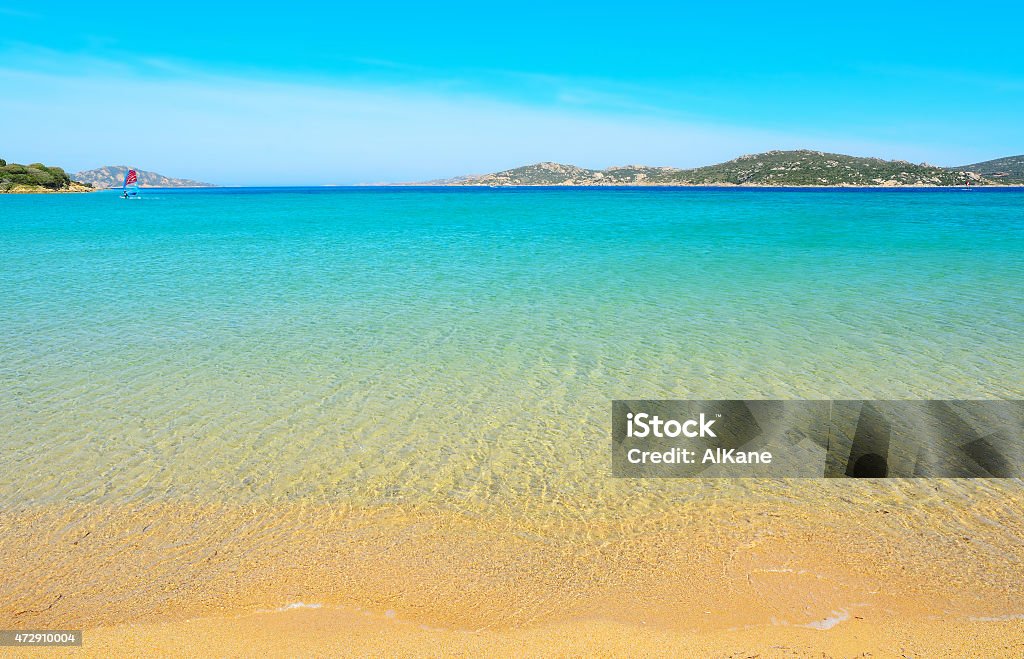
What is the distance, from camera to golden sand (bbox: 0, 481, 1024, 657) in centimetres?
430

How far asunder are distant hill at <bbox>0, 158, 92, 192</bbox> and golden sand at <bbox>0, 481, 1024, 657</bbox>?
A: 166 m

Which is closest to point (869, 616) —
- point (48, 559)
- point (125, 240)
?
point (48, 559)

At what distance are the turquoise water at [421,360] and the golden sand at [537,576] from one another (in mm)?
654

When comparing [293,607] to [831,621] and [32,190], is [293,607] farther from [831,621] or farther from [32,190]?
[32,190]

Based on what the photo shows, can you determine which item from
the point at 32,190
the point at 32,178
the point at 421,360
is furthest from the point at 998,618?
the point at 32,178

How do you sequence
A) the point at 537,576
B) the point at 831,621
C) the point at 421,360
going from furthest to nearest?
the point at 421,360 → the point at 537,576 → the point at 831,621

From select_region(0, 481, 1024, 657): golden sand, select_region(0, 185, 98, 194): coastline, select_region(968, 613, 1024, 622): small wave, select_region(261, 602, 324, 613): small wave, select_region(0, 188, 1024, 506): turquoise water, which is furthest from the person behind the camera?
select_region(0, 185, 98, 194): coastline

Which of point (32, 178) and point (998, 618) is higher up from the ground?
point (32, 178)

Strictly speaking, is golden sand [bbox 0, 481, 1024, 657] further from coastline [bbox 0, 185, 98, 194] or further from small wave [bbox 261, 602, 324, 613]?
coastline [bbox 0, 185, 98, 194]

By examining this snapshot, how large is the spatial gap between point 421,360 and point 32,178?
168 m

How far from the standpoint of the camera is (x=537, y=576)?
16.4 feet

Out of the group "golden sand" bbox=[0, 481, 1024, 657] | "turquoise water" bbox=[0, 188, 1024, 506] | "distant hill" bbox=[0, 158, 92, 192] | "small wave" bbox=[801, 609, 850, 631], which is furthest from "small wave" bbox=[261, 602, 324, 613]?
"distant hill" bbox=[0, 158, 92, 192]

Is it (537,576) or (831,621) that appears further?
(537,576)

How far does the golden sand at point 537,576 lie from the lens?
4305 millimetres
